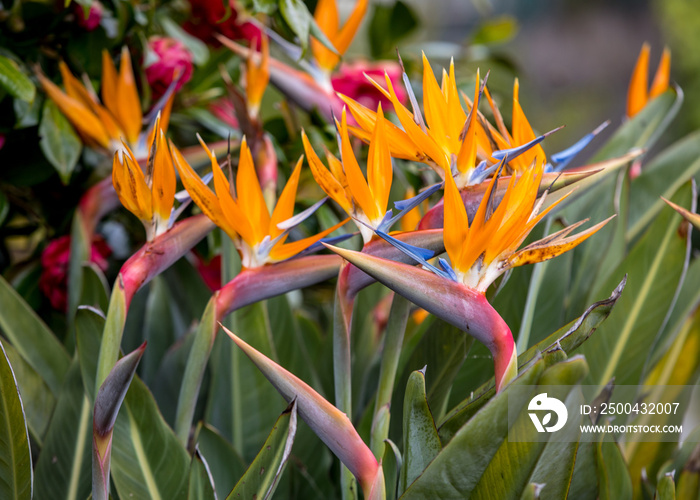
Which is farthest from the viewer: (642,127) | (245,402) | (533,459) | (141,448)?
(642,127)

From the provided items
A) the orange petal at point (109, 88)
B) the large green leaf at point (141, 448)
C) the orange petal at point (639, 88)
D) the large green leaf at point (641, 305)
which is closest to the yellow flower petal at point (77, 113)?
the orange petal at point (109, 88)

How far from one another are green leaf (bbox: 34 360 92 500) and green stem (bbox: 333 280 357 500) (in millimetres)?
220

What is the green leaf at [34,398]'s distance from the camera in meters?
0.49

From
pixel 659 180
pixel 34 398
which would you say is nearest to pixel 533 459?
pixel 34 398

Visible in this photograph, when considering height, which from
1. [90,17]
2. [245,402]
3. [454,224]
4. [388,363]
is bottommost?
[245,402]

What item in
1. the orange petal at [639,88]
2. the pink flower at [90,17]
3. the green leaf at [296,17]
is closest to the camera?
the green leaf at [296,17]

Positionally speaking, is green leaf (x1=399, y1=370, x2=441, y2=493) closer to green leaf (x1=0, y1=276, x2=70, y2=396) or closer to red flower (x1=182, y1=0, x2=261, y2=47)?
green leaf (x1=0, y1=276, x2=70, y2=396)

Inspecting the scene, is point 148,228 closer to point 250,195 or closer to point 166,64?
point 250,195

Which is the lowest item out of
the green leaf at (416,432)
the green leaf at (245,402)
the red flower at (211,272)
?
the green leaf at (245,402)

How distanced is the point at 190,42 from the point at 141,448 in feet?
1.56

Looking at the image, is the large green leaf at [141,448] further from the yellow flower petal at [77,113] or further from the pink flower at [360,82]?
the pink flower at [360,82]

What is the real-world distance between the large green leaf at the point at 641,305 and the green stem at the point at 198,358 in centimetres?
34

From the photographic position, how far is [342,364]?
1.25 feet

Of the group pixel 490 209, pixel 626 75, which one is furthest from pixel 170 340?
pixel 626 75
